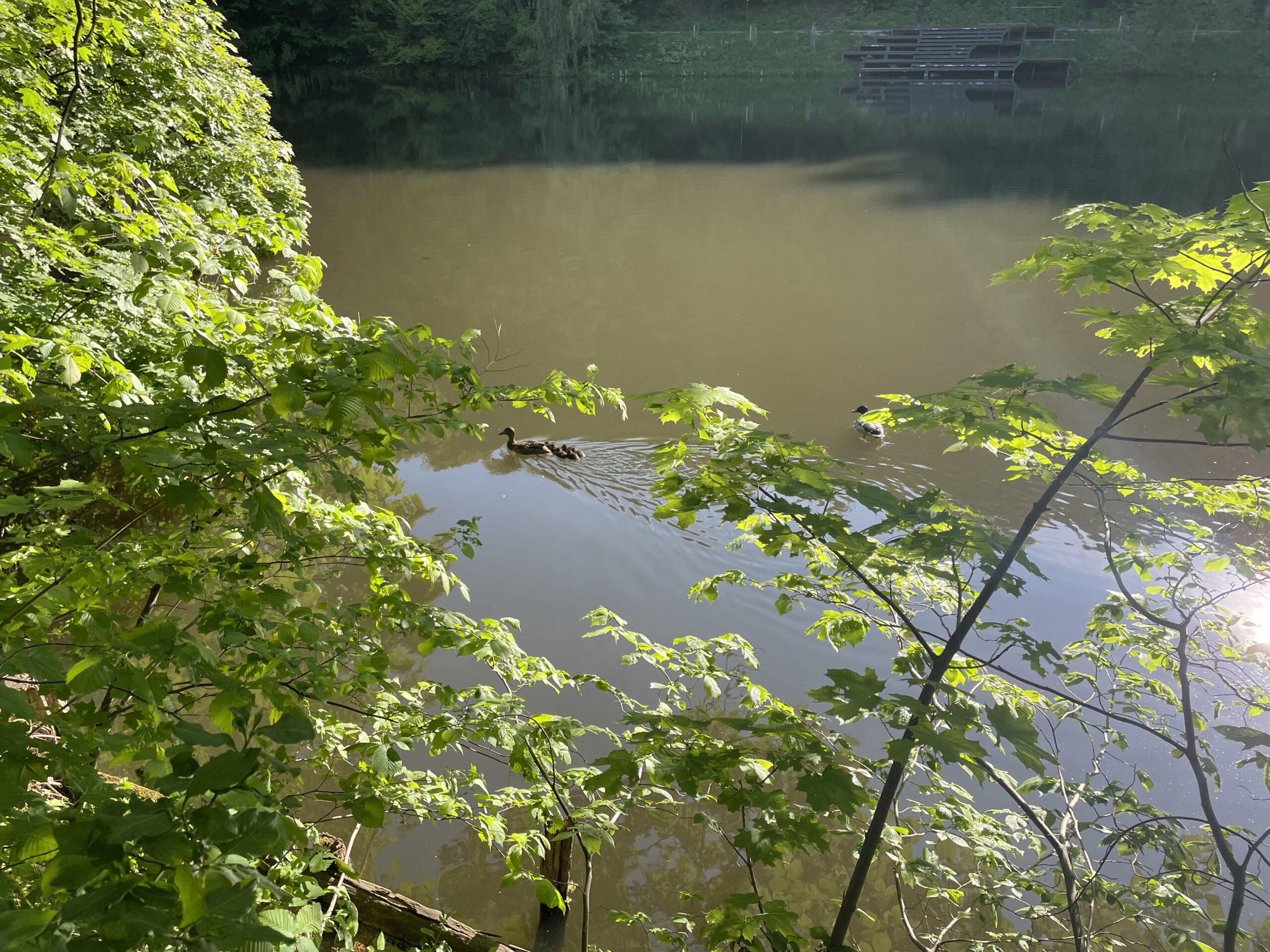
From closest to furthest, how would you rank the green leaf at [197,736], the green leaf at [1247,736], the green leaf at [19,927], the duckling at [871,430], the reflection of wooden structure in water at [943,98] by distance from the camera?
the green leaf at [19,927] < the green leaf at [197,736] < the green leaf at [1247,736] < the duckling at [871,430] < the reflection of wooden structure in water at [943,98]

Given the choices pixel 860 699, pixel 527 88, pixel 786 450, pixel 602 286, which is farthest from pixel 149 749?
pixel 527 88

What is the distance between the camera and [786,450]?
1.62m

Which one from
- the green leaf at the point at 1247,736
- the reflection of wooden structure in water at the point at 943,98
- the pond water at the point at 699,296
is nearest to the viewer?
the green leaf at the point at 1247,736

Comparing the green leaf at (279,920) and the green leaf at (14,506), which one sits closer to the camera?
the green leaf at (279,920)

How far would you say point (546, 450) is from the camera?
5863 mm

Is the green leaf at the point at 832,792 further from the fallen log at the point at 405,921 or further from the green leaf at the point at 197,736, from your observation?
the fallen log at the point at 405,921

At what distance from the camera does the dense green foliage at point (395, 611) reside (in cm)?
100

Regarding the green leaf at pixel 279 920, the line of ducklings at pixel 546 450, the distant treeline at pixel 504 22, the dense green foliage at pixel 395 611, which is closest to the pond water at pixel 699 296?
the line of ducklings at pixel 546 450

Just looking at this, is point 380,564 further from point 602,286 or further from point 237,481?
point 602,286

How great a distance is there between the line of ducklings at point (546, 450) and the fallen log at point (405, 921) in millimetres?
3857

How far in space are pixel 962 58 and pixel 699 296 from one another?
71.9 feet

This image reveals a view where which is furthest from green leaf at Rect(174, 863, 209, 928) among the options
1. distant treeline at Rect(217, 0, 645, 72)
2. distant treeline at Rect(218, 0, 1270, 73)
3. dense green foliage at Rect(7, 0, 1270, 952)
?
distant treeline at Rect(217, 0, 645, 72)

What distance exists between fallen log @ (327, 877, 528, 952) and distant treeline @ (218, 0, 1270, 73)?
27.8 meters

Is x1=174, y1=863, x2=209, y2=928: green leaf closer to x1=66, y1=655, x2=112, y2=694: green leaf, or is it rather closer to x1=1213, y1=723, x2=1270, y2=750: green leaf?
x1=66, y1=655, x2=112, y2=694: green leaf
